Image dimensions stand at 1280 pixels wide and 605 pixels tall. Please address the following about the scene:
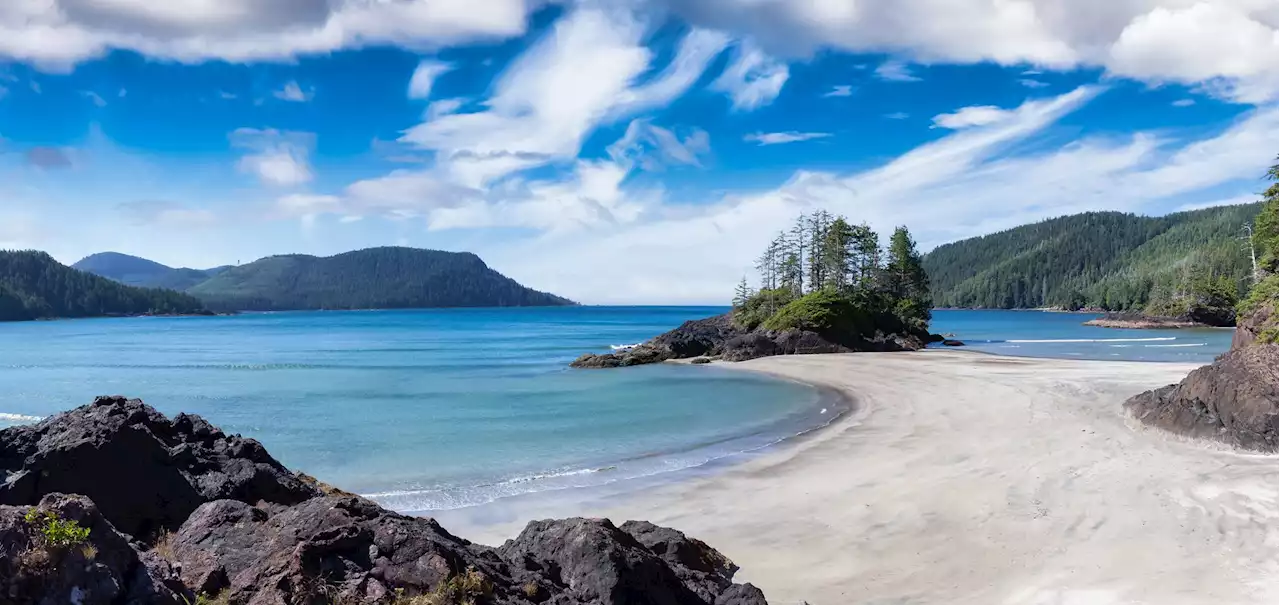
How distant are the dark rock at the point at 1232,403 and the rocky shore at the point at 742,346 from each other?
32584 millimetres

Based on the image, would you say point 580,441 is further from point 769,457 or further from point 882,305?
point 882,305

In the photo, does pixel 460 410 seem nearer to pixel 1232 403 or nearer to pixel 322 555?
pixel 322 555

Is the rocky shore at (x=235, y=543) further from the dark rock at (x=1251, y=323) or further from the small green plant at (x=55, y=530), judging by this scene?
the dark rock at (x=1251, y=323)

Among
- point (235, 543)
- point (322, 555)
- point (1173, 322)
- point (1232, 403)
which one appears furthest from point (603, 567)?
point (1173, 322)

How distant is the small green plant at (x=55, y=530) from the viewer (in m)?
3.82

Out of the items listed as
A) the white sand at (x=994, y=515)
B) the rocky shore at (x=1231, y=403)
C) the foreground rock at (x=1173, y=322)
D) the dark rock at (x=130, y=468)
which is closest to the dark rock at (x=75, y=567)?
the dark rock at (x=130, y=468)

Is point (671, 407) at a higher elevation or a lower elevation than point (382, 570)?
lower

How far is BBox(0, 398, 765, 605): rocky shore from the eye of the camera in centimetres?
400

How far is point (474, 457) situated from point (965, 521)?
12.0 meters

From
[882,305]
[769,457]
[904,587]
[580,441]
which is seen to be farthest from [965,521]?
[882,305]

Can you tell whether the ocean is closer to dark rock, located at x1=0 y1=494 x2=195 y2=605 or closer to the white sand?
the white sand

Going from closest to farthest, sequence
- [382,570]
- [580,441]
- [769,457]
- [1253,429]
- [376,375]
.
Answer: [382,570] → [1253,429] → [769,457] → [580,441] → [376,375]

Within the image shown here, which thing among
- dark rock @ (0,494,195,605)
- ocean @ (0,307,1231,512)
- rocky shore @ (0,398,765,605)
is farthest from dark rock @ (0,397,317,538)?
ocean @ (0,307,1231,512)

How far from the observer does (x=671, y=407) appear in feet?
89.3
